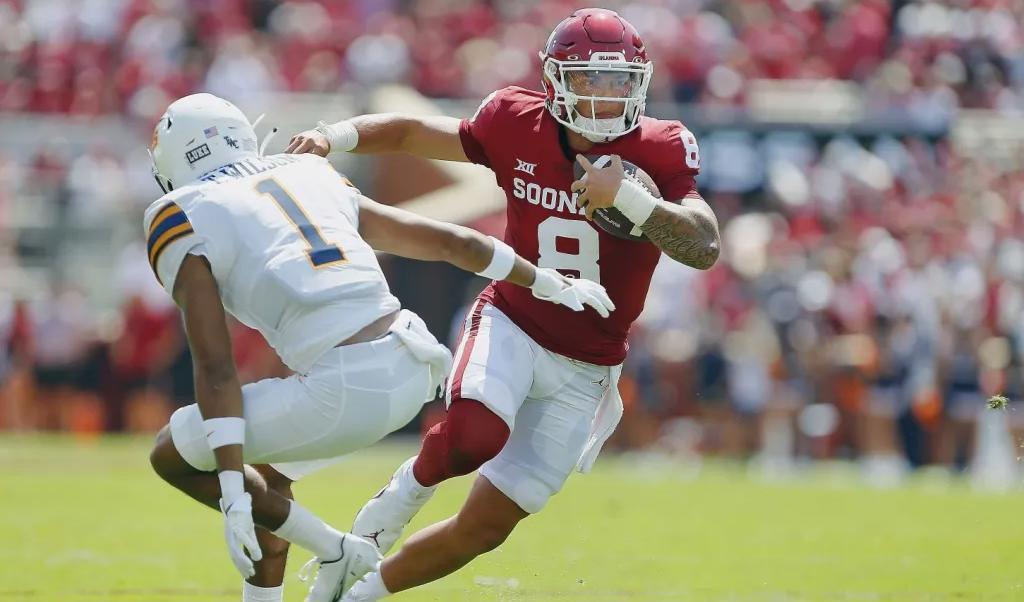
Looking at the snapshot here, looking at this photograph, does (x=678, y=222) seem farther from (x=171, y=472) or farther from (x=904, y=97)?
(x=904, y=97)

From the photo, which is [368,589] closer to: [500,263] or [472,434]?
[472,434]

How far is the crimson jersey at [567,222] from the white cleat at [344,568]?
1063mm

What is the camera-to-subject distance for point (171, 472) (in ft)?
15.2

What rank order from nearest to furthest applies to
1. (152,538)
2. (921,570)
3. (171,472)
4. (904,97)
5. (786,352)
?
1. (171,472)
2. (921,570)
3. (152,538)
4. (786,352)
5. (904,97)

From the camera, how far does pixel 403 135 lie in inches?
225

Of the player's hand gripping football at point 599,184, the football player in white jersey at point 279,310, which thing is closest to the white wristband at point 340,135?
the football player in white jersey at point 279,310

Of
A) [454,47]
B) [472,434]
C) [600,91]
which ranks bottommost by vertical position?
[454,47]

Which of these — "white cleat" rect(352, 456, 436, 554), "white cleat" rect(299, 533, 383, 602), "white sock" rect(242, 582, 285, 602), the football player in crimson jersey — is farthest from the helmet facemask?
"white sock" rect(242, 582, 285, 602)

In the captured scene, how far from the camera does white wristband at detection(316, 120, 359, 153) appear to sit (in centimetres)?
546

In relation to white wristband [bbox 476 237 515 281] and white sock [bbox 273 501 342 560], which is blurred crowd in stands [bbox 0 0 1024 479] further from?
white sock [bbox 273 501 342 560]

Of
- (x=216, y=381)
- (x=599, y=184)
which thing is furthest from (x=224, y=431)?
(x=599, y=184)

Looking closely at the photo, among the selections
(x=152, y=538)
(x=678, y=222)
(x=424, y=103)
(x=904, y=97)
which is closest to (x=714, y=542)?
(x=152, y=538)

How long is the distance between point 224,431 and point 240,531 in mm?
287

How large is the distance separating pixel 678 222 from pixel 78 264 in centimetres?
1058
